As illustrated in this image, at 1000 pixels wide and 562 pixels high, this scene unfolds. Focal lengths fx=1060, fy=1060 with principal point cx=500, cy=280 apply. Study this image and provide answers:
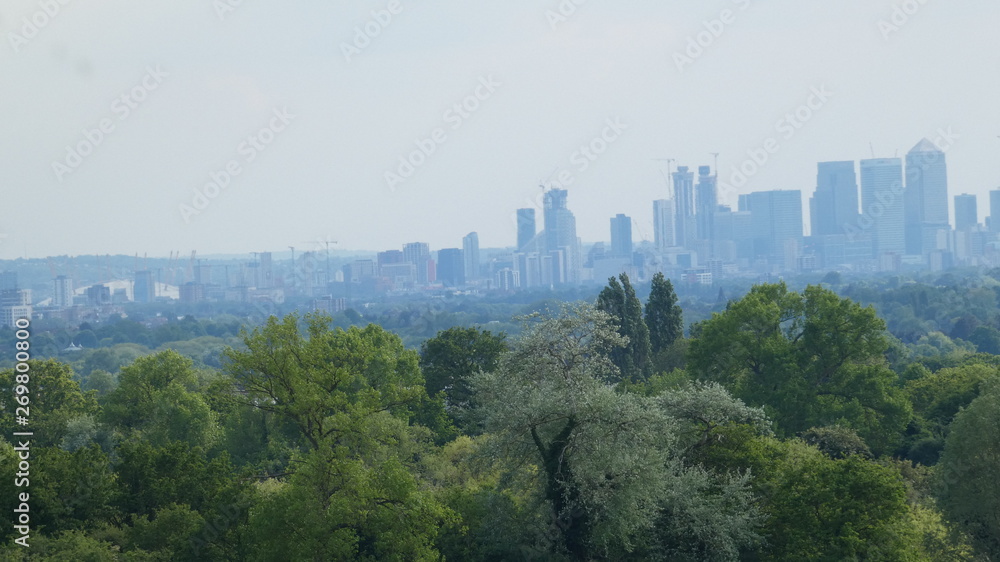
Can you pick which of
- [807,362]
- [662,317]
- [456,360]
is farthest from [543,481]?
[662,317]

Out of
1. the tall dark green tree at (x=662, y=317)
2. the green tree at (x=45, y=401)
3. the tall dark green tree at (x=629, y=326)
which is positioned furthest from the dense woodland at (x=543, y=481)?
the tall dark green tree at (x=662, y=317)

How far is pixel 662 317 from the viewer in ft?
170

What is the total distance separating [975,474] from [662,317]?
2996cm

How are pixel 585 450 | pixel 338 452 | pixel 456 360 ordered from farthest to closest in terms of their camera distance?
pixel 456 360 < pixel 338 452 < pixel 585 450

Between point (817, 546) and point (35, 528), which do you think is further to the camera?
point (35, 528)

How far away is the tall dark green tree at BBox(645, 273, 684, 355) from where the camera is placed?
51.6 meters

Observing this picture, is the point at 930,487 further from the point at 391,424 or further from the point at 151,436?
the point at 151,436

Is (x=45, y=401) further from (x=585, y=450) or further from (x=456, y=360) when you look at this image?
(x=585, y=450)

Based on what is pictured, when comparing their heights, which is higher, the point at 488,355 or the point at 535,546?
the point at 488,355

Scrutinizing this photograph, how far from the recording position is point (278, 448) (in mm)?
32031

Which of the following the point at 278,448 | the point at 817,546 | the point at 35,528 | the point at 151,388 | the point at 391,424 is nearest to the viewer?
the point at 817,546

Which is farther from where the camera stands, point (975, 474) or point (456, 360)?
point (456, 360)

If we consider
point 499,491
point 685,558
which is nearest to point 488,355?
point 499,491

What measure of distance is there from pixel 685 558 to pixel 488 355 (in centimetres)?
1935
